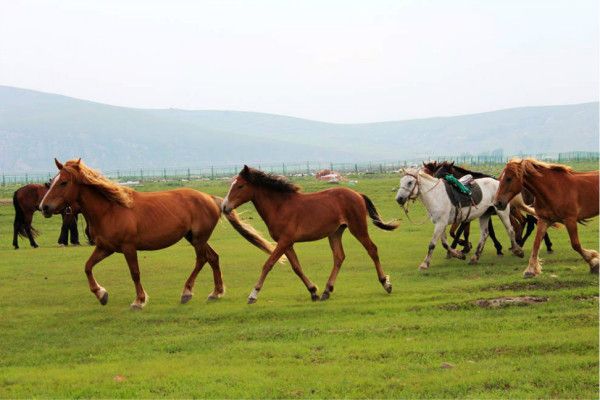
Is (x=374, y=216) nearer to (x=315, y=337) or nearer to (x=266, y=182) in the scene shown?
(x=266, y=182)

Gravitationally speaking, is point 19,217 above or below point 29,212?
Result: below

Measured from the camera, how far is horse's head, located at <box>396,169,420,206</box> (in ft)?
57.8

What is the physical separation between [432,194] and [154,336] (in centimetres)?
838

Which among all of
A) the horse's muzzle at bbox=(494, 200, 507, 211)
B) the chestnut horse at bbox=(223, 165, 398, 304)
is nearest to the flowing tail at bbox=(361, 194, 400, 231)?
the chestnut horse at bbox=(223, 165, 398, 304)

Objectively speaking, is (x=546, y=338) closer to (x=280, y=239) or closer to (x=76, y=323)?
(x=280, y=239)

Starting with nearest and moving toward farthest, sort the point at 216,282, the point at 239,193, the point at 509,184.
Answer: the point at 239,193
the point at 216,282
the point at 509,184

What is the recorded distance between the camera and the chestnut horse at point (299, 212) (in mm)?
13531

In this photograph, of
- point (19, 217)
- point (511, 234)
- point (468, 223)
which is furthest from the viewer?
point (19, 217)

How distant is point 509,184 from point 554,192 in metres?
0.76

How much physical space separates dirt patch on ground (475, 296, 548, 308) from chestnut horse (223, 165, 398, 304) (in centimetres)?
207

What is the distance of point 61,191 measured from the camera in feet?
43.7

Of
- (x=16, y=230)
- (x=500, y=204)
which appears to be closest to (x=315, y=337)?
(x=500, y=204)

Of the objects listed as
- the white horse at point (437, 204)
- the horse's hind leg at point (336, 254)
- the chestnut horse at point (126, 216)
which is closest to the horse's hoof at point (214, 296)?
the chestnut horse at point (126, 216)

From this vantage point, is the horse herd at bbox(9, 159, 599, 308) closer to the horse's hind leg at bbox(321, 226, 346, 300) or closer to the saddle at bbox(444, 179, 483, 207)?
the horse's hind leg at bbox(321, 226, 346, 300)
